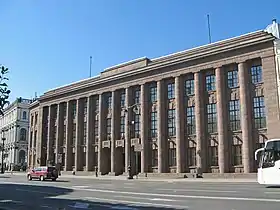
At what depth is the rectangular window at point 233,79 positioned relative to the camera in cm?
4194

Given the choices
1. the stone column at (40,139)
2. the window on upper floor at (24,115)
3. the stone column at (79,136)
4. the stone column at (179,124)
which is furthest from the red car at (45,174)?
the window on upper floor at (24,115)

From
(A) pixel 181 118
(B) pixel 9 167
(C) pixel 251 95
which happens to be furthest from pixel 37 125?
(C) pixel 251 95

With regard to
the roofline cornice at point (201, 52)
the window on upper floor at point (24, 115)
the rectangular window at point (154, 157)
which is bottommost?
the rectangular window at point (154, 157)

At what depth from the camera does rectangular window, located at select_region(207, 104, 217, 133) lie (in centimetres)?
4291

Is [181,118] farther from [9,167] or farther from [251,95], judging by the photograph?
[9,167]

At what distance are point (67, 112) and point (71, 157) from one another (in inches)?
312

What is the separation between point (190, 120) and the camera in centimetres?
4525

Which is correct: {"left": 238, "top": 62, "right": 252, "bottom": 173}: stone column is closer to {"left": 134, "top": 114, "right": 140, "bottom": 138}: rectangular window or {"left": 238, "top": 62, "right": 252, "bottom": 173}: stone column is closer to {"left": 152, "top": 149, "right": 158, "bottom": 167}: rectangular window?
{"left": 152, "top": 149, "right": 158, "bottom": 167}: rectangular window

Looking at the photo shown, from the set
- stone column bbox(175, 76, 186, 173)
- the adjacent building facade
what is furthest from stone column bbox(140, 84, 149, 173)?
the adjacent building facade

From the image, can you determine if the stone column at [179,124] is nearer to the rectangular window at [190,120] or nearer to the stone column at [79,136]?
the rectangular window at [190,120]

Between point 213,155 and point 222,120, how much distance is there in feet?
14.8

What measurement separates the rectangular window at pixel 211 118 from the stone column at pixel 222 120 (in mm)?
1102

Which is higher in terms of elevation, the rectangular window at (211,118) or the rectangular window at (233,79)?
the rectangular window at (233,79)

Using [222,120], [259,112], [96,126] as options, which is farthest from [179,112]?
[96,126]
